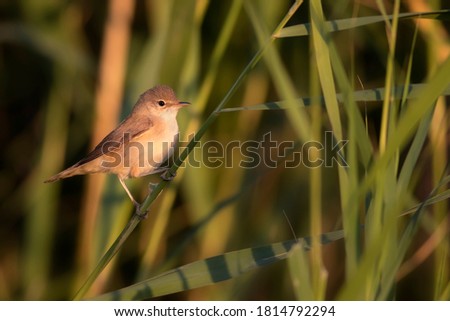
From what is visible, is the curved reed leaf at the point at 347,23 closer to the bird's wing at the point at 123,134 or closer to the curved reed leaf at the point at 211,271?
the curved reed leaf at the point at 211,271

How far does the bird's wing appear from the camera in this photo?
146 inches

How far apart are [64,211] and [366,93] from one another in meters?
3.19

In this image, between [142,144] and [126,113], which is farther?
[126,113]

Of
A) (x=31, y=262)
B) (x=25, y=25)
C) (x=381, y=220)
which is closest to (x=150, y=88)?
(x=25, y=25)

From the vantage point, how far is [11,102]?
16.1ft

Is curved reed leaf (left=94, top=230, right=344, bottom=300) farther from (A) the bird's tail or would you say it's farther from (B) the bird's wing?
(B) the bird's wing

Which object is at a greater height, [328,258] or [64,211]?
[64,211]

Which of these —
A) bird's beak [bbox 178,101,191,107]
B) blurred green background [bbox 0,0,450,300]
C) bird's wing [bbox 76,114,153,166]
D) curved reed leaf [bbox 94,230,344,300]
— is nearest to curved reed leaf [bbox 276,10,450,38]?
curved reed leaf [bbox 94,230,344,300]

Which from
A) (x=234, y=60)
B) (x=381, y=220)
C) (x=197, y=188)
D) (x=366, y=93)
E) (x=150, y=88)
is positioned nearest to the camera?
(x=381, y=220)

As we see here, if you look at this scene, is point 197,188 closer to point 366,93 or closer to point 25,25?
point 25,25

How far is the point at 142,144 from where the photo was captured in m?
3.70

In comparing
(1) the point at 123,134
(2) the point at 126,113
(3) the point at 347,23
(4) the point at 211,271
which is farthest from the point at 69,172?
(3) the point at 347,23

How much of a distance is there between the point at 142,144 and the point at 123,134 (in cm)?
15

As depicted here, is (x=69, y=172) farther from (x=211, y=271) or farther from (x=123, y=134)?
(x=211, y=271)
